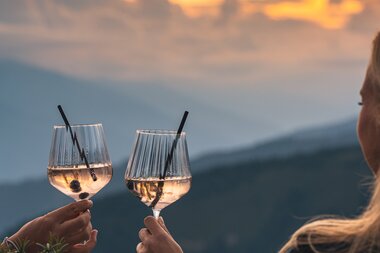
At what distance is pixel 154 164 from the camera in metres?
1.44

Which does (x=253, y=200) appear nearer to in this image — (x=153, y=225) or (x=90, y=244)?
(x=90, y=244)

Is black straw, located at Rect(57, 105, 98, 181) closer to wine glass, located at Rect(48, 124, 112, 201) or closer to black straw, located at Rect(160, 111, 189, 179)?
wine glass, located at Rect(48, 124, 112, 201)

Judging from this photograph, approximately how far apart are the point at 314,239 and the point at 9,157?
2168mm

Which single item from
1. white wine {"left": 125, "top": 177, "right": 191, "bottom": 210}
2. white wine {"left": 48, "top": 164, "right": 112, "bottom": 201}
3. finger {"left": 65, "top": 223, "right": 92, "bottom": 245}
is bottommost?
finger {"left": 65, "top": 223, "right": 92, "bottom": 245}

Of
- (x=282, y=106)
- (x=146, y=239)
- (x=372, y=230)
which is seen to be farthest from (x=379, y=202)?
(x=282, y=106)

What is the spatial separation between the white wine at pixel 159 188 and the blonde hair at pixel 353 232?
0.32 metres

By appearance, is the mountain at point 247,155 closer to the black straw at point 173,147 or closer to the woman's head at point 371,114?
the black straw at point 173,147

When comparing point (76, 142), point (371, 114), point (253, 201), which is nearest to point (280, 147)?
point (253, 201)

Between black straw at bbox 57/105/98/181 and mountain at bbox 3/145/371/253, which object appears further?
mountain at bbox 3/145/371/253

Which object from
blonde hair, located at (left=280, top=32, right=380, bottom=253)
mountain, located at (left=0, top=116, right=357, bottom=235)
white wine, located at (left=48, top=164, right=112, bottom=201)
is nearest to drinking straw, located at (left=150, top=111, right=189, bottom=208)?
white wine, located at (left=48, top=164, right=112, bottom=201)

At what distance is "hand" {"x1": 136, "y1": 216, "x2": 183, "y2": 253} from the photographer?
4.51 feet

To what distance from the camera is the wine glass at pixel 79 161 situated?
153cm

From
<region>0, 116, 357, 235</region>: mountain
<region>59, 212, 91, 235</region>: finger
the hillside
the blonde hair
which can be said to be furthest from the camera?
the hillside

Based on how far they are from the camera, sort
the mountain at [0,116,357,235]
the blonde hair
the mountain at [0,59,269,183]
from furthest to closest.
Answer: the mountain at [0,116,357,235] → the mountain at [0,59,269,183] → the blonde hair
